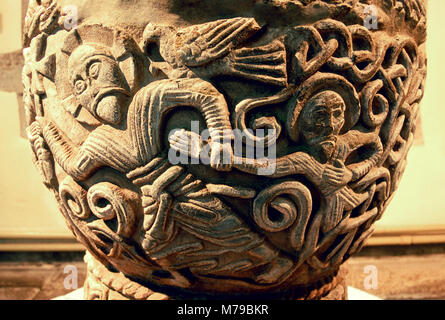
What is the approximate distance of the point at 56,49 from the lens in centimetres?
102

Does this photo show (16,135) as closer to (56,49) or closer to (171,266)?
(56,49)

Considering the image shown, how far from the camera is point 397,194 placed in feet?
7.27

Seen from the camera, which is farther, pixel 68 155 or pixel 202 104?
pixel 68 155

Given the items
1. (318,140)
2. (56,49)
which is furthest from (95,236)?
(318,140)

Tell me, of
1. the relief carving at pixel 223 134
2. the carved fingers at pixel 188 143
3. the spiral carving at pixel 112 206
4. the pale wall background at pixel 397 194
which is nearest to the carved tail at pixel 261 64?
the relief carving at pixel 223 134

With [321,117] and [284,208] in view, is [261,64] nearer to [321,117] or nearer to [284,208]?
[321,117]

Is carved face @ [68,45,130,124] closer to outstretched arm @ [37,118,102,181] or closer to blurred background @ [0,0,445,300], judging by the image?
outstretched arm @ [37,118,102,181]

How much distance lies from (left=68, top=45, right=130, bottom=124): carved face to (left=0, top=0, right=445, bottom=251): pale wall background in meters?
1.32

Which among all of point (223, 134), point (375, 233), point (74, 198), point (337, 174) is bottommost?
point (375, 233)

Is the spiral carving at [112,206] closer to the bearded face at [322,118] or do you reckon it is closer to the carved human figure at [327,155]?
the carved human figure at [327,155]

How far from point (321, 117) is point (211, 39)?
28 centimetres

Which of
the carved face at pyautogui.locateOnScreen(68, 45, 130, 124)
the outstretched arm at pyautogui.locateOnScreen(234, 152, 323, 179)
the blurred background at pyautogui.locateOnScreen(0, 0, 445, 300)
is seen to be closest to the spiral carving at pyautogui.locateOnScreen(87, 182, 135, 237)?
the carved face at pyautogui.locateOnScreen(68, 45, 130, 124)

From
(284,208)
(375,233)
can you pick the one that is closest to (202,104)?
(284,208)

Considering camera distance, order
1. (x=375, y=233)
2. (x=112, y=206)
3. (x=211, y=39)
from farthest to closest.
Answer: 1. (x=375, y=233)
2. (x=112, y=206)
3. (x=211, y=39)
